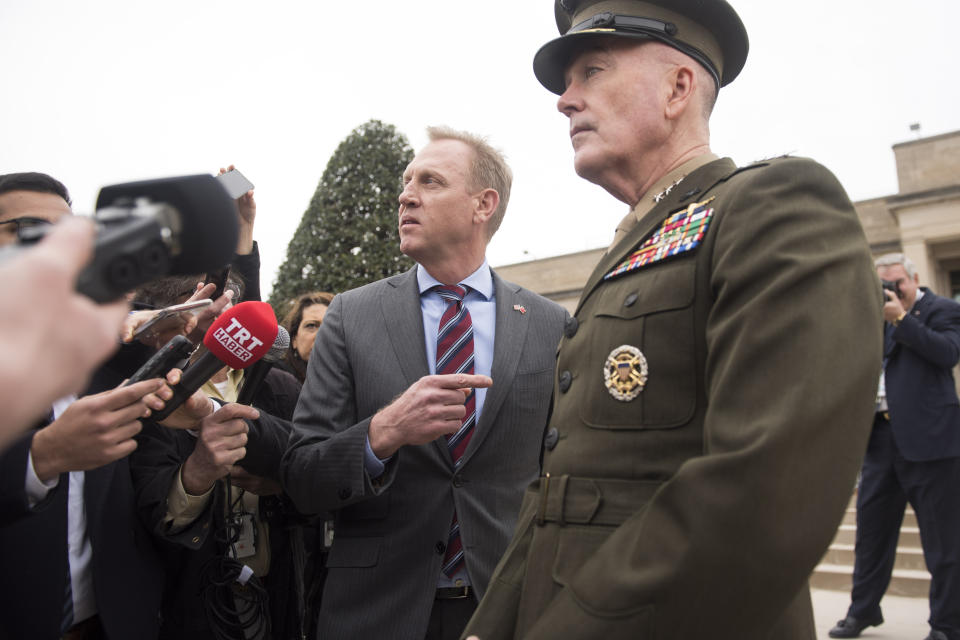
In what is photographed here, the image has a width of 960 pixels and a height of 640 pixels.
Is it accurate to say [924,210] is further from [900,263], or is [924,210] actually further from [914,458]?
[914,458]

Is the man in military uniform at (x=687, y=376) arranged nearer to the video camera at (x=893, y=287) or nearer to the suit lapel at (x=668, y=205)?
the suit lapel at (x=668, y=205)

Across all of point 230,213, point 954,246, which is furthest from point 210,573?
point 954,246

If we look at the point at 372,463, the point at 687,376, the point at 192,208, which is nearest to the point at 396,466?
the point at 372,463

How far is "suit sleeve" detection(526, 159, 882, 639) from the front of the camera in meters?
1.28

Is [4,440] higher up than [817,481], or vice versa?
[4,440]

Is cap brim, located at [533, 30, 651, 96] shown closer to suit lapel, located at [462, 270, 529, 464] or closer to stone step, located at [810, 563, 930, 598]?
suit lapel, located at [462, 270, 529, 464]

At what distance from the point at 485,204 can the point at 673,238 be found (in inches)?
Answer: 76.8

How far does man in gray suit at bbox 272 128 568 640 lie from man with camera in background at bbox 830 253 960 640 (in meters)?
3.52

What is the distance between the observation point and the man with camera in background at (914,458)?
17.4ft

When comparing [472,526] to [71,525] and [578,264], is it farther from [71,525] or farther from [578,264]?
[578,264]

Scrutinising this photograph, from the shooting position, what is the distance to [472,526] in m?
2.78

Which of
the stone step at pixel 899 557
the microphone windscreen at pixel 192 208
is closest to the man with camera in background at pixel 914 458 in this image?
the stone step at pixel 899 557

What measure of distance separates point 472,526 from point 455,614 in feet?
1.01

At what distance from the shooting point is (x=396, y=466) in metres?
2.79
